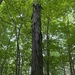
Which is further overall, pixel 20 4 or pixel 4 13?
pixel 4 13

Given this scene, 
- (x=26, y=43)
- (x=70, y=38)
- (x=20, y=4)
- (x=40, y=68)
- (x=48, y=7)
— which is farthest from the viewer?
(x=26, y=43)

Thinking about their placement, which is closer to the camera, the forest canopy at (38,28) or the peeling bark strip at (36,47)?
the peeling bark strip at (36,47)

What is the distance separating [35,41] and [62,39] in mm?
13133

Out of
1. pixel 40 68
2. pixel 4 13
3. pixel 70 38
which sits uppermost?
pixel 4 13

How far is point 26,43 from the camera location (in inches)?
629

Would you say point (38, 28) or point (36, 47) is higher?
point (38, 28)

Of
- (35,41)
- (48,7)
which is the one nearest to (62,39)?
(48,7)

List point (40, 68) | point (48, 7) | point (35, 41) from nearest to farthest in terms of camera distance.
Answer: point (40, 68), point (35, 41), point (48, 7)

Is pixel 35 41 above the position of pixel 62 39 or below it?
below

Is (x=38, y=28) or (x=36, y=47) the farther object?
(x=38, y=28)

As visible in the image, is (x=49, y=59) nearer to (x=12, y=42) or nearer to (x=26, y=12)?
(x=26, y=12)

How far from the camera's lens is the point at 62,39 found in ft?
55.4

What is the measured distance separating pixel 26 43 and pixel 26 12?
195 inches

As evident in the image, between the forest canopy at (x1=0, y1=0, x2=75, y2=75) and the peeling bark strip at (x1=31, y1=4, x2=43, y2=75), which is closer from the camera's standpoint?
the peeling bark strip at (x1=31, y1=4, x2=43, y2=75)
